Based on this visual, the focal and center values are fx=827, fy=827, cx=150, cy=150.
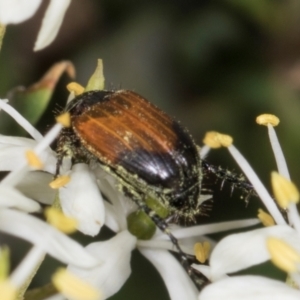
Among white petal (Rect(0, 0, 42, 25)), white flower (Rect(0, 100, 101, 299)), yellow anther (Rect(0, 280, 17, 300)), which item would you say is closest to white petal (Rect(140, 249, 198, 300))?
white flower (Rect(0, 100, 101, 299))

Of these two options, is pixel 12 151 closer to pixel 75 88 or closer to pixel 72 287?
pixel 75 88

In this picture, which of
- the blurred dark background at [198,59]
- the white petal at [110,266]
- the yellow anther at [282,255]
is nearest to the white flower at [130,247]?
the white petal at [110,266]

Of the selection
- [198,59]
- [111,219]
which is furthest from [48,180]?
[198,59]

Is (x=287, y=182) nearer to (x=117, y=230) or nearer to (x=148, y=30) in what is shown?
(x=117, y=230)

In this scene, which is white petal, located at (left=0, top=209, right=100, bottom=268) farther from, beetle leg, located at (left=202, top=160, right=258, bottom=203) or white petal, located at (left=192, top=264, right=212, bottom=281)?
beetle leg, located at (left=202, top=160, right=258, bottom=203)

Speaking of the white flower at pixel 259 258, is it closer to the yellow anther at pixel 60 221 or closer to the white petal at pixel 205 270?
the white petal at pixel 205 270
